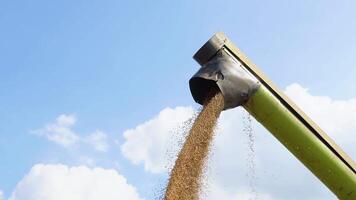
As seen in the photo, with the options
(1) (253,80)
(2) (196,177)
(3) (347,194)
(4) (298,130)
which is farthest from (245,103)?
(3) (347,194)

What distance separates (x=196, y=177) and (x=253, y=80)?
0.73 meters

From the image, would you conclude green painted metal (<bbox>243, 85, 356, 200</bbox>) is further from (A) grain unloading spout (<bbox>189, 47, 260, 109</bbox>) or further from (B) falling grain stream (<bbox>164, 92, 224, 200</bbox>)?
(B) falling grain stream (<bbox>164, 92, 224, 200</bbox>)

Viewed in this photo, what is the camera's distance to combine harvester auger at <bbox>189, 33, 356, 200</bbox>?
2.94m

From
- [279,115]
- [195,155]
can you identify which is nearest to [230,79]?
[279,115]

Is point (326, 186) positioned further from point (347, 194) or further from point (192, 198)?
point (192, 198)

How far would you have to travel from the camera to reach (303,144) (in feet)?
9.80

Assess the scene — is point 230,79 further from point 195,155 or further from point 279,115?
point 195,155

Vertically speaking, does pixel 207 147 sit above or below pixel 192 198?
above

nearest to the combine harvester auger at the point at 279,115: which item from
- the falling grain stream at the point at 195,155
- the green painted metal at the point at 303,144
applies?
the green painted metal at the point at 303,144

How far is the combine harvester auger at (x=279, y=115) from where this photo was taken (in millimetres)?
2943

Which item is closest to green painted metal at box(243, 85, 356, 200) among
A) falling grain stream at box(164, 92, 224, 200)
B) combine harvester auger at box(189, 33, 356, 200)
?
combine harvester auger at box(189, 33, 356, 200)

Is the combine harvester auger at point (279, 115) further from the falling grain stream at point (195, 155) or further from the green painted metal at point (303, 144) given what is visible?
the falling grain stream at point (195, 155)

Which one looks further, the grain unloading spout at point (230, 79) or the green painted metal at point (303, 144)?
the grain unloading spout at point (230, 79)

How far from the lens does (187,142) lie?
3168 mm
